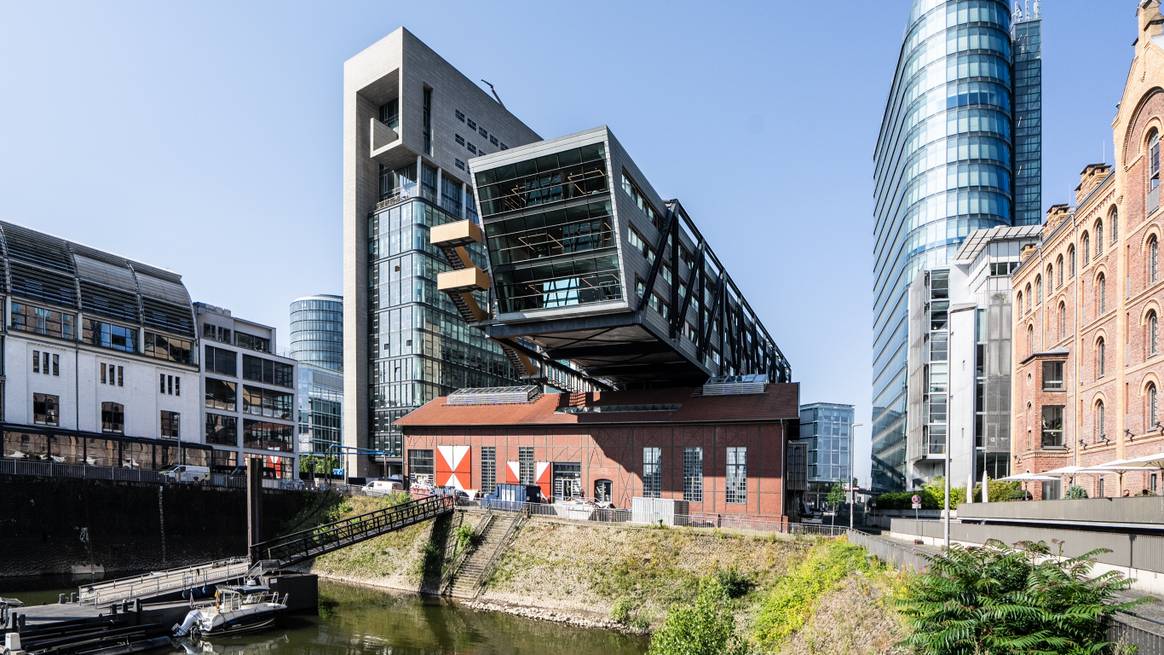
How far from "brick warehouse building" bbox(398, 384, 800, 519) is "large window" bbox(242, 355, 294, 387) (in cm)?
2754

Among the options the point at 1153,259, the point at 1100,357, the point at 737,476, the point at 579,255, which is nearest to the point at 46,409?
the point at 579,255

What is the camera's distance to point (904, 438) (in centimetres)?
9981

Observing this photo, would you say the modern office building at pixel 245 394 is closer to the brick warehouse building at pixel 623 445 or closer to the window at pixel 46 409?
the window at pixel 46 409

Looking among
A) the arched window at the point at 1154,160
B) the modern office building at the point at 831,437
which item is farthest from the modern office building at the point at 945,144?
the modern office building at the point at 831,437

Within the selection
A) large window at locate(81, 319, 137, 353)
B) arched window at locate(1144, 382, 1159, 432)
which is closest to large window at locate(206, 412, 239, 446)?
large window at locate(81, 319, 137, 353)

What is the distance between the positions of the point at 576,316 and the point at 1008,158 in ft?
254

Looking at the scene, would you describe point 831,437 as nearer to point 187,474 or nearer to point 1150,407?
point 1150,407

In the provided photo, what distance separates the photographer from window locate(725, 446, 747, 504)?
52.9 meters

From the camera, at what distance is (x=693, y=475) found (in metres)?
55.0

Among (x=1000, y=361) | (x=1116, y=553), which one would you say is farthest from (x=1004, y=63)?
(x=1116, y=553)

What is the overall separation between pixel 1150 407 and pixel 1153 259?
8060 millimetres

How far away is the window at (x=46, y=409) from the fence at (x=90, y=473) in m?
12.9

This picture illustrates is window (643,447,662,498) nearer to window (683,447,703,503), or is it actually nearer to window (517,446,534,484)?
window (683,447,703,503)

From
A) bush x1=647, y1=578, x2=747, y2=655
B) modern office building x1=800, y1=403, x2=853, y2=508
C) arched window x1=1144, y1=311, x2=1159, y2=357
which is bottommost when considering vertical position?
modern office building x1=800, y1=403, x2=853, y2=508
